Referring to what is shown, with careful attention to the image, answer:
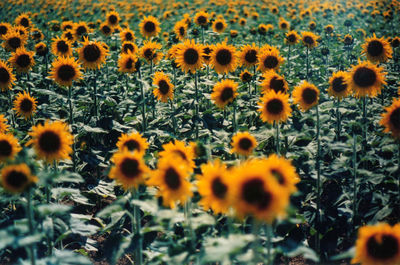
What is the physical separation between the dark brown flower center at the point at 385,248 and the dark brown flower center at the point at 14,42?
19.2 ft

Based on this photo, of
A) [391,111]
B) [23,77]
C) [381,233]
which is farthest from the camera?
[23,77]

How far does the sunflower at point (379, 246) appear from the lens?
5.91 feet

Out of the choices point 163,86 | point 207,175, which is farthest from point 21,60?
point 207,175

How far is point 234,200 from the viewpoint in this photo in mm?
1704

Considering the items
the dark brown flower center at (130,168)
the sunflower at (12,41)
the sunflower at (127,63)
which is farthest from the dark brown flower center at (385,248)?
the sunflower at (12,41)

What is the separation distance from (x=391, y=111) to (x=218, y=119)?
229 centimetres

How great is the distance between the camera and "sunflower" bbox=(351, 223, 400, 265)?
180 cm

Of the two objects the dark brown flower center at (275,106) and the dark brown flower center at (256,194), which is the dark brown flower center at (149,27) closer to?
the dark brown flower center at (275,106)

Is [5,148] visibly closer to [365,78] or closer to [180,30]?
[365,78]

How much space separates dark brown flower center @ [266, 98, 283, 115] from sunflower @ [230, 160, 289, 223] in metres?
1.61

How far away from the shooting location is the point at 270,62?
4887 millimetres

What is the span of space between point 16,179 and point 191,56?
310cm

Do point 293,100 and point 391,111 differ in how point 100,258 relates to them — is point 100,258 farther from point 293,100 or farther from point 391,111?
point 391,111

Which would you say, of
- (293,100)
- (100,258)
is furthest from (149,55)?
(100,258)
